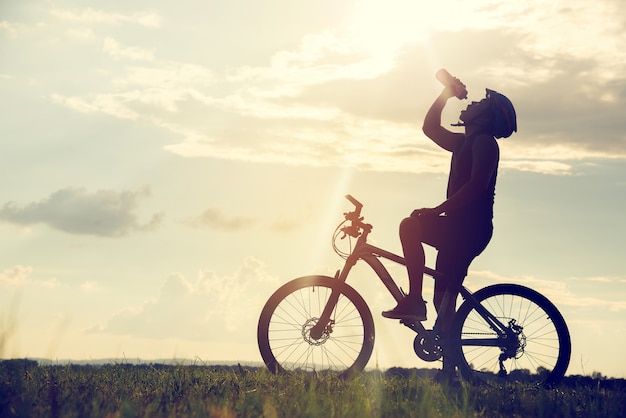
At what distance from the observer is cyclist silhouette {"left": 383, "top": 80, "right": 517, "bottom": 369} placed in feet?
28.1

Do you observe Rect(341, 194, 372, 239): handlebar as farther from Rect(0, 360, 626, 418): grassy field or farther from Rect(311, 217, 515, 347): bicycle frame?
Rect(0, 360, 626, 418): grassy field

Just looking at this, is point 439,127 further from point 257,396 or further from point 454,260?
point 257,396

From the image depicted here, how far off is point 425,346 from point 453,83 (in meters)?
3.04

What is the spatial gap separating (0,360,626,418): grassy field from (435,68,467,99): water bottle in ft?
10.6

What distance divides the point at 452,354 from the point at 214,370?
9.05 feet

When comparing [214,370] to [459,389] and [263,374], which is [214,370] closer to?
[263,374]

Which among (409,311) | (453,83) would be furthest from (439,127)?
(409,311)

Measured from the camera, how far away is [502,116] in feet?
28.8

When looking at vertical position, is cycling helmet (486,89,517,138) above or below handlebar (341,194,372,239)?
above

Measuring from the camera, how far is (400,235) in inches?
342

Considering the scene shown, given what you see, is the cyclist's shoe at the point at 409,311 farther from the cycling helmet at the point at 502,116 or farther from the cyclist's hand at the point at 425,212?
the cycling helmet at the point at 502,116

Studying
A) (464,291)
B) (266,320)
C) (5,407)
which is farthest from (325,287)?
(5,407)

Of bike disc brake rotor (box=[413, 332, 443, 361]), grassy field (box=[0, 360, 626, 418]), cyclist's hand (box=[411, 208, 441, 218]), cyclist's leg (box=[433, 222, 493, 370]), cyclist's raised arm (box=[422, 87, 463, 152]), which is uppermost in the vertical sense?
cyclist's raised arm (box=[422, 87, 463, 152])

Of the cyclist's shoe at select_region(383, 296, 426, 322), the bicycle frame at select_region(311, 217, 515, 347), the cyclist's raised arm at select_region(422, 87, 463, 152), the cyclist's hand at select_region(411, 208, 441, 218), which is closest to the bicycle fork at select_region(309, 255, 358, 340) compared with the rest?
the bicycle frame at select_region(311, 217, 515, 347)
